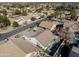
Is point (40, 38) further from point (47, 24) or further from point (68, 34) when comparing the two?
point (68, 34)

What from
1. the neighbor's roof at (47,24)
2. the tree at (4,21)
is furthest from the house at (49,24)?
the tree at (4,21)

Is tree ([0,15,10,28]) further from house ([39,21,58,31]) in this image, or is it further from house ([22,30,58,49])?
house ([39,21,58,31])

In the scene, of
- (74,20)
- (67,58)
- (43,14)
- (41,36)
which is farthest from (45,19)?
(67,58)

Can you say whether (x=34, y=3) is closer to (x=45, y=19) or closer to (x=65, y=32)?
(x=45, y=19)

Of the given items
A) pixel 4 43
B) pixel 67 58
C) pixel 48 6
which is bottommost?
pixel 67 58

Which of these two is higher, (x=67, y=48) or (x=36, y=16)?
(x=36, y=16)

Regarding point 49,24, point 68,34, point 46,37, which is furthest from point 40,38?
point 68,34

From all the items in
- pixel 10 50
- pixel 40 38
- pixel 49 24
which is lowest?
pixel 10 50

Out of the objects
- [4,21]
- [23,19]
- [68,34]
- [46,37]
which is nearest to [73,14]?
[68,34]

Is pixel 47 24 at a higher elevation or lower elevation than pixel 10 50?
higher
